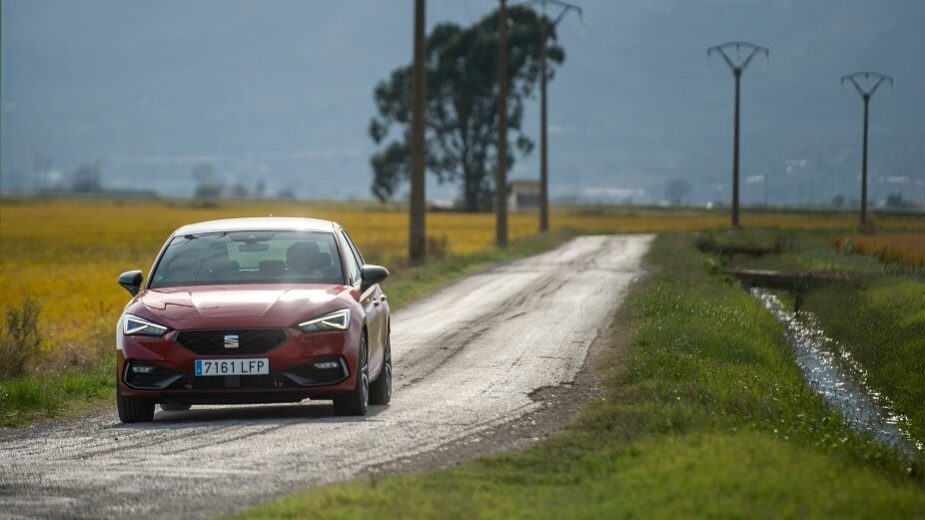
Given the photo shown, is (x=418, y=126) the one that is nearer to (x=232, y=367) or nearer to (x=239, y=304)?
(x=239, y=304)

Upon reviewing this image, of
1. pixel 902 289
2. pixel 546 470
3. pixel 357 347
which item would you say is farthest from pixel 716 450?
pixel 902 289

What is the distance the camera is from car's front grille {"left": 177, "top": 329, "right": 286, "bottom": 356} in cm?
1315

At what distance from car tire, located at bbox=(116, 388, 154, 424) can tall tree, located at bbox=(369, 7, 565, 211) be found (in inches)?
4521

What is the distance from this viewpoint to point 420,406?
1443 centimetres

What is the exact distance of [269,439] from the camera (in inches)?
471

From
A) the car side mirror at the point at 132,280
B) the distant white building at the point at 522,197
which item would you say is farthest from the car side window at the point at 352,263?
the distant white building at the point at 522,197

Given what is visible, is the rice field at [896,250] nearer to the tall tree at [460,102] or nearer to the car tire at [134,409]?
the car tire at [134,409]

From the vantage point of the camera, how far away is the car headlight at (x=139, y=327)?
1325 centimetres

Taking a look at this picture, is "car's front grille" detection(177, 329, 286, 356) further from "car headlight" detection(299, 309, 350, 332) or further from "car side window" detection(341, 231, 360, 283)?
"car side window" detection(341, 231, 360, 283)

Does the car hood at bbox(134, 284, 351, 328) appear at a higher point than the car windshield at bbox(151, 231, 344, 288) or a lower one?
lower

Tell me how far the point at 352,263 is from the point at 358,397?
1.78 meters

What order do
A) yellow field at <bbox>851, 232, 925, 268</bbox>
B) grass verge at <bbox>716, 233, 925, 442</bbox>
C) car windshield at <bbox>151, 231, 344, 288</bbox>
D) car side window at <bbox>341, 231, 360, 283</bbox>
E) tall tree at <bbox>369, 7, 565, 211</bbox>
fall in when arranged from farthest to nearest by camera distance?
tall tree at <bbox>369, 7, 565, 211</bbox>, yellow field at <bbox>851, 232, 925, 268</bbox>, grass verge at <bbox>716, 233, 925, 442</bbox>, car side window at <bbox>341, 231, 360, 283</bbox>, car windshield at <bbox>151, 231, 344, 288</bbox>

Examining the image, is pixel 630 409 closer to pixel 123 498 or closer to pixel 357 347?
pixel 357 347

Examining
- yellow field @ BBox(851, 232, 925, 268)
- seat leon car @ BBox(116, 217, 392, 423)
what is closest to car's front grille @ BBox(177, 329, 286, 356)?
seat leon car @ BBox(116, 217, 392, 423)
